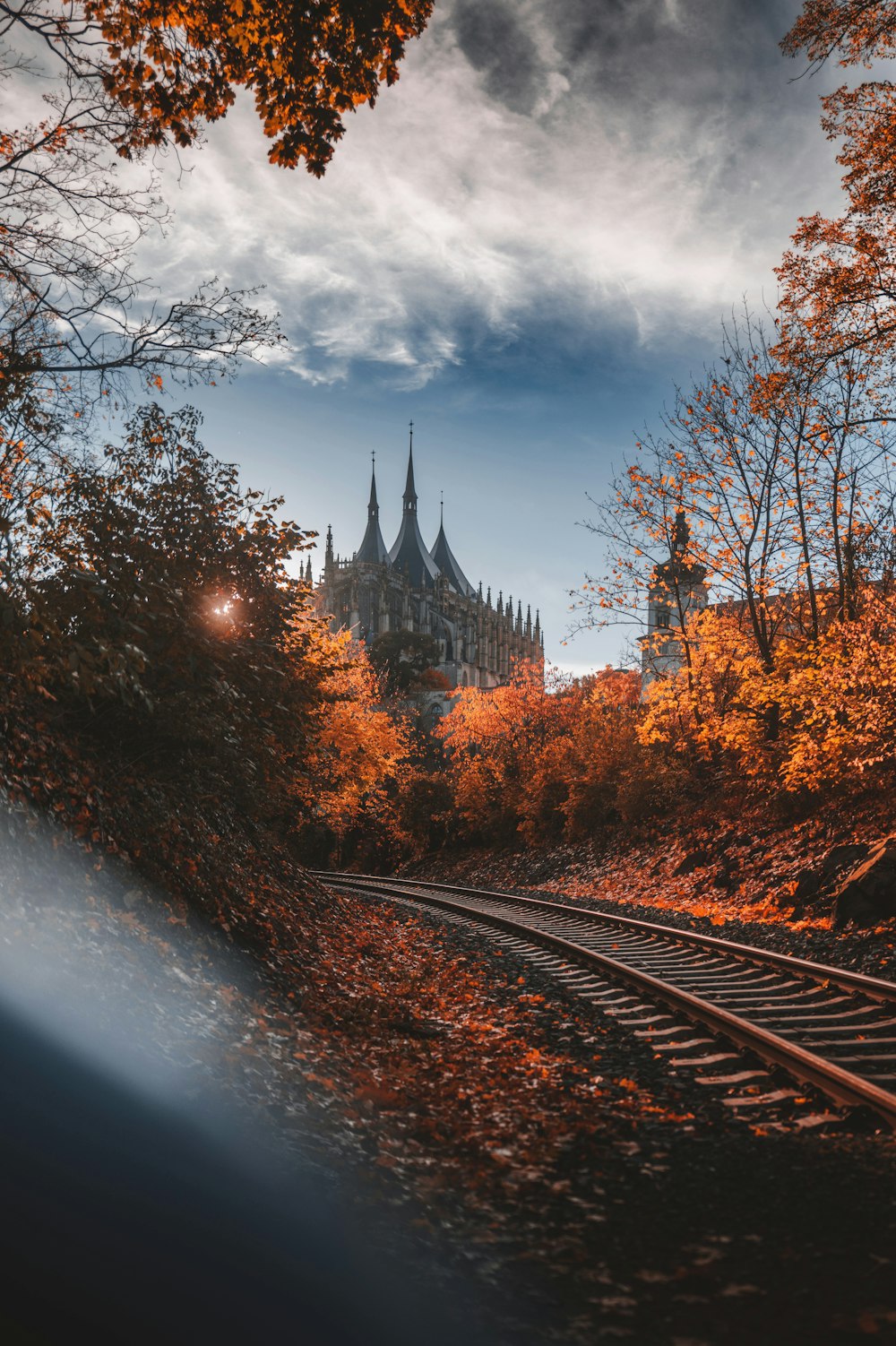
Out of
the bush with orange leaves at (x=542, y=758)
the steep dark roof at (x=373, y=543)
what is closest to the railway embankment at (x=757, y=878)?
the bush with orange leaves at (x=542, y=758)

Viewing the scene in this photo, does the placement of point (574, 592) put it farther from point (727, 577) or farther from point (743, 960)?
point (743, 960)

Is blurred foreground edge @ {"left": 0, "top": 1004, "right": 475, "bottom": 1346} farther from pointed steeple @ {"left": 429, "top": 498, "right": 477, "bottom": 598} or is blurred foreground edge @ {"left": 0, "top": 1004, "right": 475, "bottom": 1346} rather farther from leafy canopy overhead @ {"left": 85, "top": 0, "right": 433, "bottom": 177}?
pointed steeple @ {"left": 429, "top": 498, "right": 477, "bottom": 598}

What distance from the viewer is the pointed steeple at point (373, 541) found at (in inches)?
4308

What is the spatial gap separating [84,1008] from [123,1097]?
3.27 ft

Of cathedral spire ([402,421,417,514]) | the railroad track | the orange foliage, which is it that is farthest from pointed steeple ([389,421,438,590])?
the railroad track

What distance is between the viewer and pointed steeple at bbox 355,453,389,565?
10941 cm

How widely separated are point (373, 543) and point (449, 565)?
16838mm

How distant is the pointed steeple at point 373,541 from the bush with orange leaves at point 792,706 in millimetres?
84353

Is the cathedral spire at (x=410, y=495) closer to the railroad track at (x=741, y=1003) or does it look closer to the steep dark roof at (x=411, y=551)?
the steep dark roof at (x=411, y=551)

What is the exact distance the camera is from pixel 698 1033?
6910 mm

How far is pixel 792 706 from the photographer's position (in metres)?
16.9

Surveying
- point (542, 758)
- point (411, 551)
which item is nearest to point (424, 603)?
point (411, 551)

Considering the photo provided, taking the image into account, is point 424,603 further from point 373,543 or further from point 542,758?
point 542,758

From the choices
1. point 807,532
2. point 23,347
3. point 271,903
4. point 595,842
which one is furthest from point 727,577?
point 23,347
